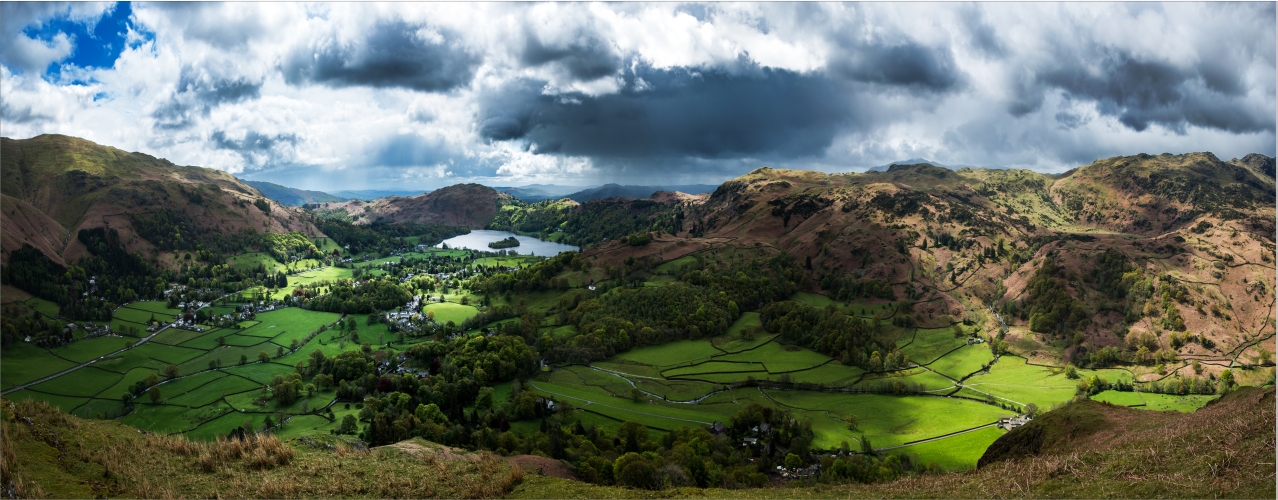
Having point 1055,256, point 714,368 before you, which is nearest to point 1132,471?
point 714,368

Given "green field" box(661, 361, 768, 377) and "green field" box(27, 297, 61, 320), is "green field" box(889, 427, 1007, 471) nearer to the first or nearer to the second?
"green field" box(661, 361, 768, 377)

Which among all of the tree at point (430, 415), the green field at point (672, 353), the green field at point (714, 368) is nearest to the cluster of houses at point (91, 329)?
the tree at point (430, 415)

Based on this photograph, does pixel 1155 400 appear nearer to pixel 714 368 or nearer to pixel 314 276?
pixel 714 368

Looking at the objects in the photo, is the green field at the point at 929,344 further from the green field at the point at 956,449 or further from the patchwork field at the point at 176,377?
the patchwork field at the point at 176,377

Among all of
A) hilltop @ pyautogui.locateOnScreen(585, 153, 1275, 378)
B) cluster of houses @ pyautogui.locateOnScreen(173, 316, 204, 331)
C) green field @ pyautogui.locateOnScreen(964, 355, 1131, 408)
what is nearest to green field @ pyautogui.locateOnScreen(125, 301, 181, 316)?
cluster of houses @ pyautogui.locateOnScreen(173, 316, 204, 331)

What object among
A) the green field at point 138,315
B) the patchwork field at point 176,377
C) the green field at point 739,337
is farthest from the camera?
the green field at point 138,315

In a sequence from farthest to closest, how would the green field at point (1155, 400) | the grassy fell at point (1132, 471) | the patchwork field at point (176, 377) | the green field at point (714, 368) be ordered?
the green field at point (714, 368) → the patchwork field at point (176, 377) → the green field at point (1155, 400) → the grassy fell at point (1132, 471)
